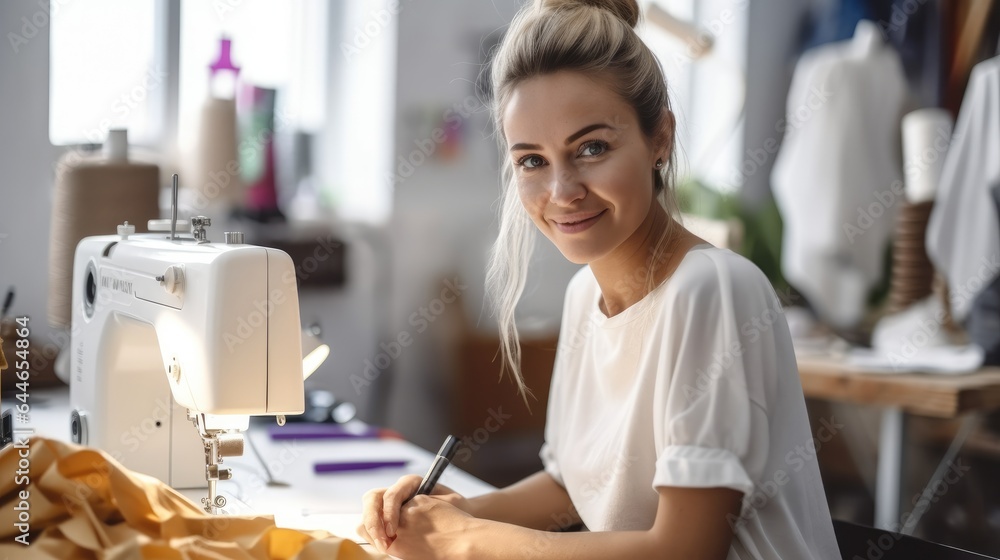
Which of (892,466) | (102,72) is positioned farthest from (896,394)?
(102,72)

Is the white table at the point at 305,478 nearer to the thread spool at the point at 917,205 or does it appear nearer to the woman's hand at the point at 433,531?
the woman's hand at the point at 433,531

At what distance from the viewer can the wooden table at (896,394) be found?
2211mm

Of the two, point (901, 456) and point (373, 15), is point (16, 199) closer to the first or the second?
point (373, 15)

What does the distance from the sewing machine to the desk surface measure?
1.68m

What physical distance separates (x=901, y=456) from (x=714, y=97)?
1.90 meters

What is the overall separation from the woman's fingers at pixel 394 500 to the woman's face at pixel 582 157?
347mm

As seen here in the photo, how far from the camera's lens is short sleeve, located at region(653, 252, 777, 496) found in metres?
0.97

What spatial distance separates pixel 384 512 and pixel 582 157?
0.49 metres

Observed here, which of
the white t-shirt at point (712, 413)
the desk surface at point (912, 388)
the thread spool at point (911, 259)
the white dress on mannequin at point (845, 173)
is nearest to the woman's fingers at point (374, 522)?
the white t-shirt at point (712, 413)

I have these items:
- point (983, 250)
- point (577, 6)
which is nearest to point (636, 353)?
point (577, 6)

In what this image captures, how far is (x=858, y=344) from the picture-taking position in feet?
10.4

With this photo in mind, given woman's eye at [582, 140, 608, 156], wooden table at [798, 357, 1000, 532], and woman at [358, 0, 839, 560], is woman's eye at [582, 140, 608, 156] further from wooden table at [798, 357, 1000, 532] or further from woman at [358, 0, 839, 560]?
wooden table at [798, 357, 1000, 532]

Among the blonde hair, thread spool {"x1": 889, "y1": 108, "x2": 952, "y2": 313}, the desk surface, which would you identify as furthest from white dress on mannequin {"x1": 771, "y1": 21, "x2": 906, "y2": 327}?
the blonde hair

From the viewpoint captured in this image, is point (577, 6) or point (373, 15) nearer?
point (577, 6)
